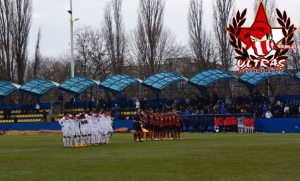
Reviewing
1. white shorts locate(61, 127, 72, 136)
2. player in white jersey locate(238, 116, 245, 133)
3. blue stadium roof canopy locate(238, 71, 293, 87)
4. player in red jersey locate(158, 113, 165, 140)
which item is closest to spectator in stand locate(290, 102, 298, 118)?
blue stadium roof canopy locate(238, 71, 293, 87)

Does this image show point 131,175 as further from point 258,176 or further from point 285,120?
point 285,120

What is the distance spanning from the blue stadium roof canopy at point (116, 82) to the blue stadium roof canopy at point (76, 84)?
111cm

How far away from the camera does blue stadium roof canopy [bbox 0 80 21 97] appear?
2525 inches

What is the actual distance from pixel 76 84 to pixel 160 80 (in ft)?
33.5

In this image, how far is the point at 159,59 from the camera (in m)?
73.6

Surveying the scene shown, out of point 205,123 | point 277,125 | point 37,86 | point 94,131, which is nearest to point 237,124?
point 205,123

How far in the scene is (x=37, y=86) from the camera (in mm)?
65750

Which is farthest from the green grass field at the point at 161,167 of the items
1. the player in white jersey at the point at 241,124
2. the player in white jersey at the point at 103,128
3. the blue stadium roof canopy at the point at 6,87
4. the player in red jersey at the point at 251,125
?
the blue stadium roof canopy at the point at 6,87

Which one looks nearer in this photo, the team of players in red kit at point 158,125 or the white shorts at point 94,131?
the white shorts at point 94,131

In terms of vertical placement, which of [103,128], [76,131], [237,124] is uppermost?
[103,128]

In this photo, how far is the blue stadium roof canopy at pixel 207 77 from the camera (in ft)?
181

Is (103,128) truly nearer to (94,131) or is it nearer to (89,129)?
(94,131)

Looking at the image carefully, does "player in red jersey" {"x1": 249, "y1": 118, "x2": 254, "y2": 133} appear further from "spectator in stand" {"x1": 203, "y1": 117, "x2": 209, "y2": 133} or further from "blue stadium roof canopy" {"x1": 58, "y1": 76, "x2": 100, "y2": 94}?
"blue stadium roof canopy" {"x1": 58, "y1": 76, "x2": 100, "y2": 94}

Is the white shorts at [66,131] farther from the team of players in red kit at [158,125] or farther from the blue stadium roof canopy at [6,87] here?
the blue stadium roof canopy at [6,87]
